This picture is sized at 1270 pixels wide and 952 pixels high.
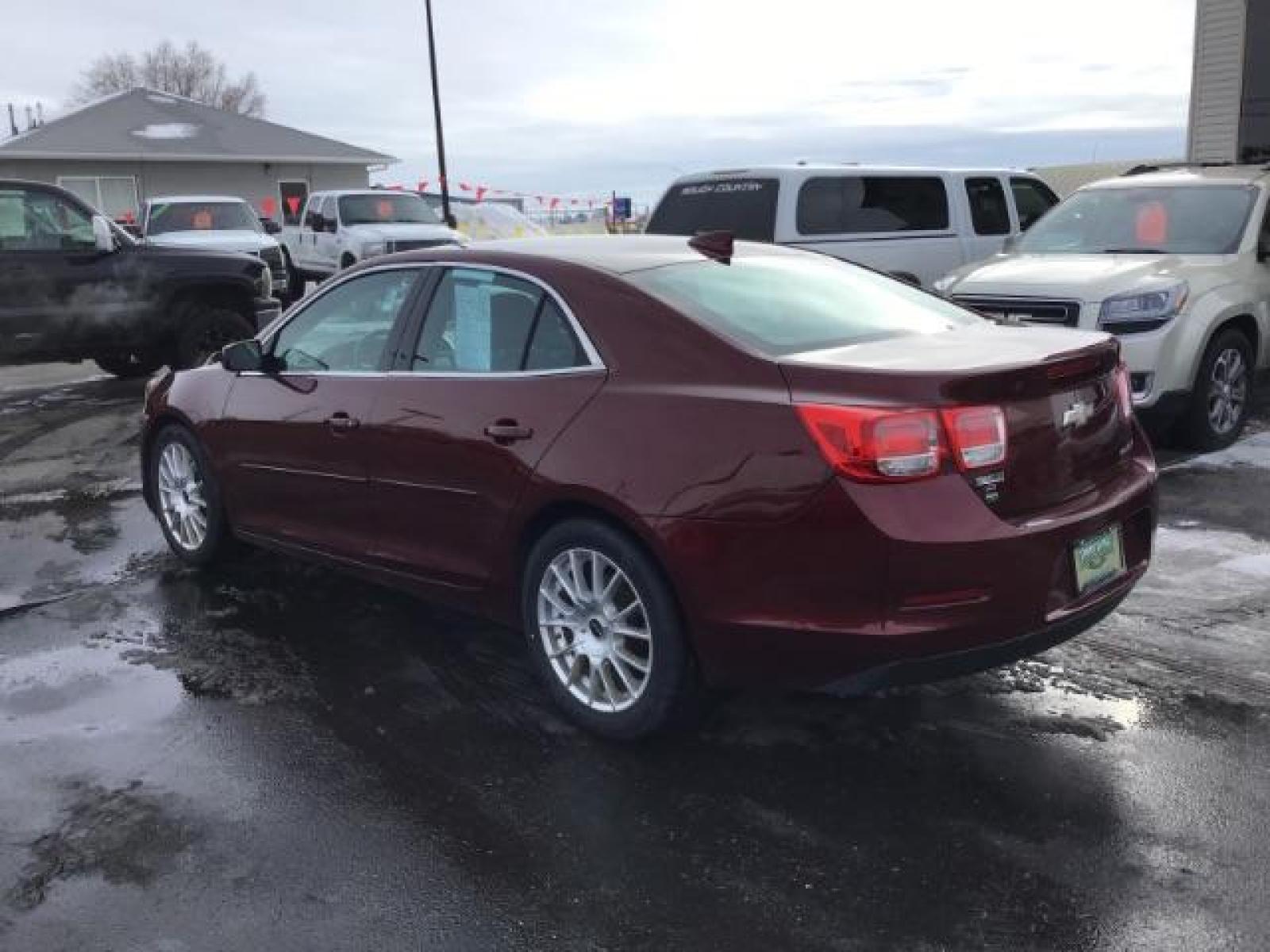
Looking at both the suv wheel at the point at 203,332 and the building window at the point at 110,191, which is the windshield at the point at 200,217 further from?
the building window at the point at 110,191

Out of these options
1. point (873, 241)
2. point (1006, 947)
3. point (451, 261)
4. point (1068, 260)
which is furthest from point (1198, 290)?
point (1006, 947)

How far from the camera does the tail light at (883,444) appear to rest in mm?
3166

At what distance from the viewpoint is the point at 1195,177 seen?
879 cm

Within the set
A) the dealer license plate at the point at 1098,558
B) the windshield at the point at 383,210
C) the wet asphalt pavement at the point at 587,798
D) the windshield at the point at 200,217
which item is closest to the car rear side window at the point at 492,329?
the wet asphalt pavement at the point at 587,798

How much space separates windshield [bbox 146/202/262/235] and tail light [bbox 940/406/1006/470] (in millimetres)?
17016

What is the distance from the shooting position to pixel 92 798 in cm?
355

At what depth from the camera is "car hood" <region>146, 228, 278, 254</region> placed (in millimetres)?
17047

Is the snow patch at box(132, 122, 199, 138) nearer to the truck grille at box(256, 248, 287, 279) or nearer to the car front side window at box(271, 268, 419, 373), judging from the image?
the truck grille at box(256, 248, 287, 279)

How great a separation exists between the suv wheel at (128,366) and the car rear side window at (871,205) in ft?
21.9

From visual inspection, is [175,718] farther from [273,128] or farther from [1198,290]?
[273,128]

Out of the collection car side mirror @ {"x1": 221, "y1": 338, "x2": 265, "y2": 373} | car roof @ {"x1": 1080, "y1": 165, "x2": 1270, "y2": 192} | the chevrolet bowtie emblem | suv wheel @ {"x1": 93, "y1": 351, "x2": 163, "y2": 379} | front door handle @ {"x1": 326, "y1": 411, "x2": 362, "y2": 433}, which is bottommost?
suv wheel @ {"x1": 93, "y1": 351, "x2": 163, "y2": 379}

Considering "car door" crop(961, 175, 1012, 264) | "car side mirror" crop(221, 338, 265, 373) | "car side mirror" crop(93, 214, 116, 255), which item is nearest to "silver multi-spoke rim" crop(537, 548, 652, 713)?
"car side mirror" crop(221, 338, 265, 373)

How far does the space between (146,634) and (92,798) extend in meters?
1.49

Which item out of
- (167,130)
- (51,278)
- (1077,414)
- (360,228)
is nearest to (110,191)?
(167,130)
